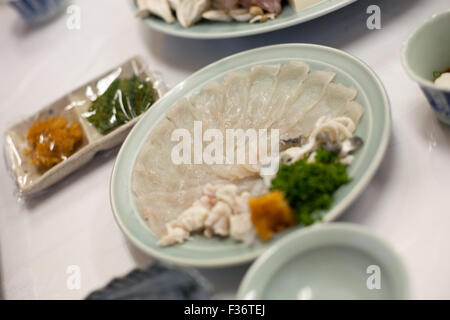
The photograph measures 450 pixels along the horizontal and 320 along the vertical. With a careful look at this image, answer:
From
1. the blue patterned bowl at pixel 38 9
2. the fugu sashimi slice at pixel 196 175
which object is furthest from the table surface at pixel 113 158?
the fugu sashimi slice at pixel 196 175

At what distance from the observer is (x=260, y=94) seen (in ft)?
5.57

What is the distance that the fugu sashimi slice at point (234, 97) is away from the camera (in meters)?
1.67

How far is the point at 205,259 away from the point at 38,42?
2.04m

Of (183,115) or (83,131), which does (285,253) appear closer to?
(183,115)

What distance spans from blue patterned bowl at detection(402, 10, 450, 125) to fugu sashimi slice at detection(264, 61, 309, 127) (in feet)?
1.20

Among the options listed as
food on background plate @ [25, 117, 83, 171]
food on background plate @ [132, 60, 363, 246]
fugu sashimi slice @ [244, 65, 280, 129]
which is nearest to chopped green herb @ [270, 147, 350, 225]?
food on background plate @ [132, 60, 363, 246]

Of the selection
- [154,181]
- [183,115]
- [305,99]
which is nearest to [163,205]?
[154,181]

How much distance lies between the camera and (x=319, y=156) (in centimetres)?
133

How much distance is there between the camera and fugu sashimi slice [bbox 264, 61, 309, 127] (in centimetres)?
161

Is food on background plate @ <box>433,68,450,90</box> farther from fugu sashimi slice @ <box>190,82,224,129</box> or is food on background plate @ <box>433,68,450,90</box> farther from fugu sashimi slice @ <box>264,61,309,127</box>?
fugu sashimi slice @ <box>190,82,224,129</box>

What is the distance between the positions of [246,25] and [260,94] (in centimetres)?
39

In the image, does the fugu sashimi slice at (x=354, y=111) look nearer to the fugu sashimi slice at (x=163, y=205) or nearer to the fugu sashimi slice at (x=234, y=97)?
the fugu sashimi slice at (x=234, y=97)
